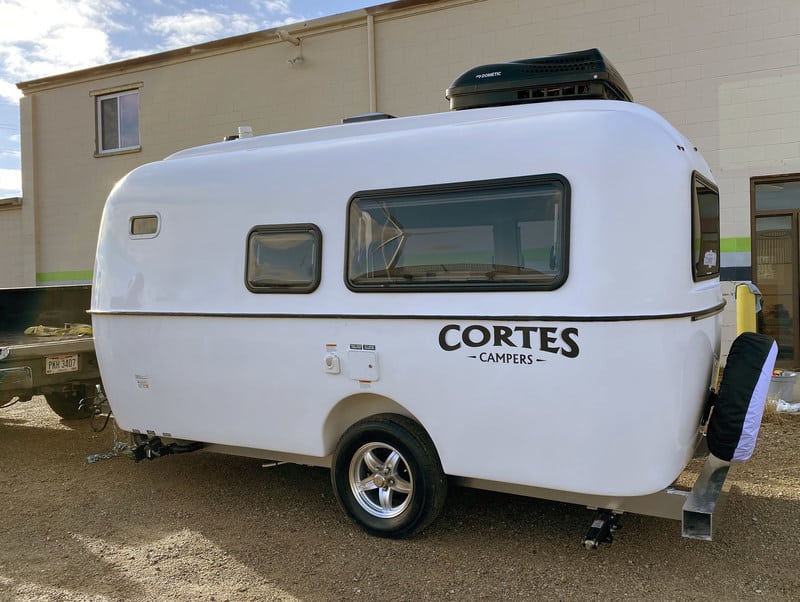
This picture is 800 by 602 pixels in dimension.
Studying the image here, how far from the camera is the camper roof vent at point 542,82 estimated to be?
4.50 meters

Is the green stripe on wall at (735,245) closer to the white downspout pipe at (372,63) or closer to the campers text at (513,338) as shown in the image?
the white downspout pipe at (372,63)

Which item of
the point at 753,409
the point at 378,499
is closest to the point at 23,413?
the point at 378,499

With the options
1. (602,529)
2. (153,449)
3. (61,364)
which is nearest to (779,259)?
(602,529)

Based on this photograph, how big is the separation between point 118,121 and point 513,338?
12137 millimetres

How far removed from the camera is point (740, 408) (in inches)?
165

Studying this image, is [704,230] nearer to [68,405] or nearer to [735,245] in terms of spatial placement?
[735,245]

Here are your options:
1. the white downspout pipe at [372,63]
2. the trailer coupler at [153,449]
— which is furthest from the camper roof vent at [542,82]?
the white downspout pipe at [372,63]

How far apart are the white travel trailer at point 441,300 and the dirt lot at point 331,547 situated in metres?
0.39

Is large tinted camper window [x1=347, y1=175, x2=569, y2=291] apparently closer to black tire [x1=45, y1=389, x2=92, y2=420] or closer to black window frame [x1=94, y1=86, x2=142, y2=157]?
black tire [x1=45, y1=389, x2=92, y2=420]

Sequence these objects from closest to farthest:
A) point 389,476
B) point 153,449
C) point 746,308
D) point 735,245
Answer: point 389,476, point 153,449, point 746,308, point 735,245

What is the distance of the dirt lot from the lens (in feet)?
13.3

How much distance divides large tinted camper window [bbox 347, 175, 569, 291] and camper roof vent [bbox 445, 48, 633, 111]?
31.0 inches

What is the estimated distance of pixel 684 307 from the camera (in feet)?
13.0

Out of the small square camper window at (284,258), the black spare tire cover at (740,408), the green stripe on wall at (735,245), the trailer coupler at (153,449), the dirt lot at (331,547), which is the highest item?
the green stripe on wall at (735,245)
